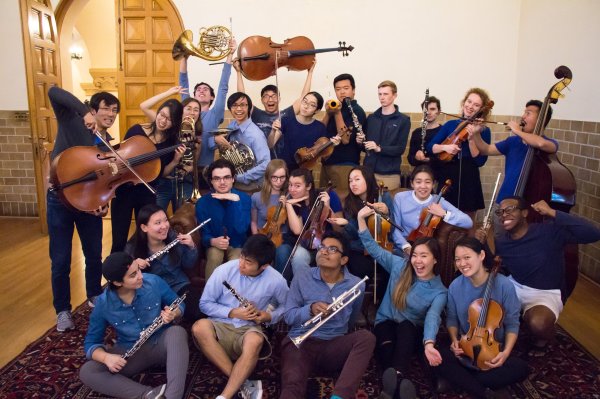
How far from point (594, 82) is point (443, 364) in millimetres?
2852

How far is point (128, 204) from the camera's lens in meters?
3.62

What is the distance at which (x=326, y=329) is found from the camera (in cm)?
289

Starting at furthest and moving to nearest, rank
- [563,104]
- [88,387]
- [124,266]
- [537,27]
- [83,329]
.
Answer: [537,27] → [563,104] → [83,329] → [88,387] → [124,266]

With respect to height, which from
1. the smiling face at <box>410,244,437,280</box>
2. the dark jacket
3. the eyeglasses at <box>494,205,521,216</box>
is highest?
the dark jacket

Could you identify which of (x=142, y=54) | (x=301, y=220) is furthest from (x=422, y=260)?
(x=142, y=54)

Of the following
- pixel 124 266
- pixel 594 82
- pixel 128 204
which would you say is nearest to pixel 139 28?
pixel 128 204

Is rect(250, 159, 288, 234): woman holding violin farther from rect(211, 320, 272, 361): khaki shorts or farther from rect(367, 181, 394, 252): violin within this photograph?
rect(211, 320, 272, 361): khaki shorts

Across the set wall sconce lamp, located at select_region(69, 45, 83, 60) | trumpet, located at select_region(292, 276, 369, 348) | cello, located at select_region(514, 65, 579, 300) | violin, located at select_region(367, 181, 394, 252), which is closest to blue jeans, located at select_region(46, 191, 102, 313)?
trumpet, located at select_region(292, 276, 369, 348)

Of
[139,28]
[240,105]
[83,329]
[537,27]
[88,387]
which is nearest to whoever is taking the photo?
[88,387]

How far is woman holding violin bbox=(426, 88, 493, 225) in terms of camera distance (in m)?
4.01

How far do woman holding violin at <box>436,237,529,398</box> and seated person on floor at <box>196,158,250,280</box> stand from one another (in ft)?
4.71

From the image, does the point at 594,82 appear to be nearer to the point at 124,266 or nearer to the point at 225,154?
the point at 225,154

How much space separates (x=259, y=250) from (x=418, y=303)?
0.95m

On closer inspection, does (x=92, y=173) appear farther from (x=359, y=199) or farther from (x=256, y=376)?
(x=359, y=199)
